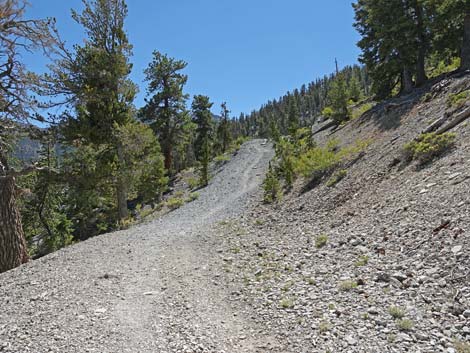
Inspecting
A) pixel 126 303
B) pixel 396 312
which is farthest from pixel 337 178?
pixel 126 303

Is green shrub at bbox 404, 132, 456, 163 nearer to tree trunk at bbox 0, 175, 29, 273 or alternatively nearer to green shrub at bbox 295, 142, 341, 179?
green shrub at bbox 295, 142, 341, 179

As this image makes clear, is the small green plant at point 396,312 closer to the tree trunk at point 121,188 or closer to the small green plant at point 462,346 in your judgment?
the small green plant at point 462,346

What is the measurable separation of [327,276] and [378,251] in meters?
1.12

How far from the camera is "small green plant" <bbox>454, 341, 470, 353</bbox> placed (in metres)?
3.40

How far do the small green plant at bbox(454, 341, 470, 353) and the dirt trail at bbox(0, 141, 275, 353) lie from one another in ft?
7.26

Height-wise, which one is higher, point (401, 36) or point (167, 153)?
point (401, 36)

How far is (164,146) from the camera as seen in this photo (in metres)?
32.5

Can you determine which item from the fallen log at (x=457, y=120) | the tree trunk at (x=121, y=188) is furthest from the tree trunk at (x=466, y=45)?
the tree trunk at (x=121, y=188)

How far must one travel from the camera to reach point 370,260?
5.84 meters

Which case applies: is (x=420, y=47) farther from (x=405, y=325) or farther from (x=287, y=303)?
(x=405, y=325)

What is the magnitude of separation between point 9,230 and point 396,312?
9.73 m

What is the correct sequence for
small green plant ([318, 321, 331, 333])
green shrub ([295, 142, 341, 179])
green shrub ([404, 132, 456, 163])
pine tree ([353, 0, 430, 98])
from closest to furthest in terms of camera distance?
small green plant ([318, 321, 331, 333]) → green shrub ([404, 132, 456, 163]) → green shrub ([295, 142, 341, 179]) → pine tree ([353, 0, 430, 98])

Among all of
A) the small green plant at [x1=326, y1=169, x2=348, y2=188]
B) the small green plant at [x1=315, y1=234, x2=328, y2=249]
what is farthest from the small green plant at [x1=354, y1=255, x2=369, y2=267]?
the small green plant at [x1=326, y1=169, x2=348, y2=188]

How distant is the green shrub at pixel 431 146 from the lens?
8586 millimetres
